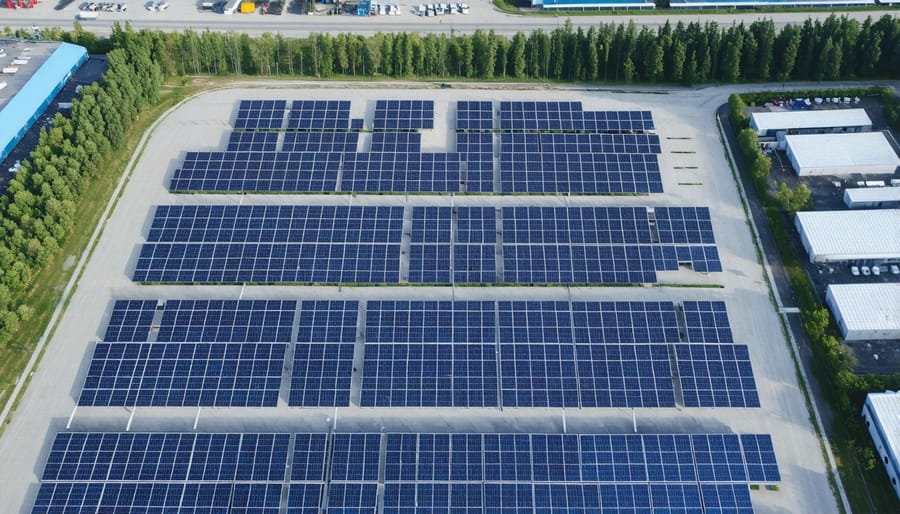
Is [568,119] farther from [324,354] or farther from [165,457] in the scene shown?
[165,457]

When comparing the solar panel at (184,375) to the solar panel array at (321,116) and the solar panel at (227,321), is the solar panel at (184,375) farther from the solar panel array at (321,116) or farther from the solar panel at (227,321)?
the solar panel array at (321,116)

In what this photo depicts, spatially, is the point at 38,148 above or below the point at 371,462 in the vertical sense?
above

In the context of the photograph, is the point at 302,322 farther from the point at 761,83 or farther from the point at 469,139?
the point at 761,83

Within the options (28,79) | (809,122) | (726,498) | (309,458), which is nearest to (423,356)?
(309,458)

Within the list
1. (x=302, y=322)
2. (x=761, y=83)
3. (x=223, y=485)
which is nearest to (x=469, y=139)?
(x=302, y=322)

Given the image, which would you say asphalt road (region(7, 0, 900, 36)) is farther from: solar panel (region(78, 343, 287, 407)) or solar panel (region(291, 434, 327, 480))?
solar panel (region(291, 434, 327, 480))

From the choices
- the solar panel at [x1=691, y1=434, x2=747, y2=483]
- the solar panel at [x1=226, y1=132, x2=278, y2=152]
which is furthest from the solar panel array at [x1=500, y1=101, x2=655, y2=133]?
the solar panel at [x1=691, y1=434, x2=747, y2=483]
